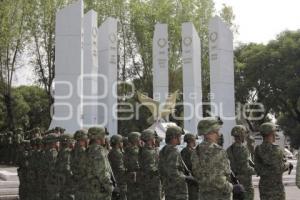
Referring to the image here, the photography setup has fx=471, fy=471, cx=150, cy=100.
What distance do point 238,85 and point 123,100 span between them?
336 inches

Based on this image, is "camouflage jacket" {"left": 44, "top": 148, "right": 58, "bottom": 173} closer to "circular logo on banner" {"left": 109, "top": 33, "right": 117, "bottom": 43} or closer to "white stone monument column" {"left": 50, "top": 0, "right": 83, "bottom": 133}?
"white stone monument column" {"left": 50, "top": 0, "right": 83, "bottom": 133}

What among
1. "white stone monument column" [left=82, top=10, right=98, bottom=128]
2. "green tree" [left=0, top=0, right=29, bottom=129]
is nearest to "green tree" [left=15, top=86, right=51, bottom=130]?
"green tree" [left=0, top=0, right=29, bottom=129]

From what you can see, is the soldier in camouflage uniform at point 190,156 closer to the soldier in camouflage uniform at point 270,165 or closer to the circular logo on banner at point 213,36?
the soldier in camouflage uniform at point 270,165

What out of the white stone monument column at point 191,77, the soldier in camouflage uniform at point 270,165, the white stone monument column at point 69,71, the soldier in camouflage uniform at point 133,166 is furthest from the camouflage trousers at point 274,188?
the white stone monument column at point 191,77

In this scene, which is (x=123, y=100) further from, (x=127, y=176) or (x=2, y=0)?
(x=127, y=176)

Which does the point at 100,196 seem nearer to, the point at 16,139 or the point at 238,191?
the point at 238,191

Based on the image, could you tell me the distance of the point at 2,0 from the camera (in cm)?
2558

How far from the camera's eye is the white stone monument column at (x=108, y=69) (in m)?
22.2

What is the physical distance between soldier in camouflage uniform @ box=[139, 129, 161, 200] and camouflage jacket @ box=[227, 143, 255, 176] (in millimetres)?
1327

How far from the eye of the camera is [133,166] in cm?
818

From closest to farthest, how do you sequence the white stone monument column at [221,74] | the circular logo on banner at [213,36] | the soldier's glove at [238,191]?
1. the soldier's glove at [238,191]
2. the white stone monument column at [221,74]
3. the circular logo on banner at [213,36]

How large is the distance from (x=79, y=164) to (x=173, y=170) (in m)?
1.28

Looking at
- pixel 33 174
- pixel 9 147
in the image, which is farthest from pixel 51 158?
pixel 9 147

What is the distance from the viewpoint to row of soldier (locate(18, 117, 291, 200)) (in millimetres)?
5094
